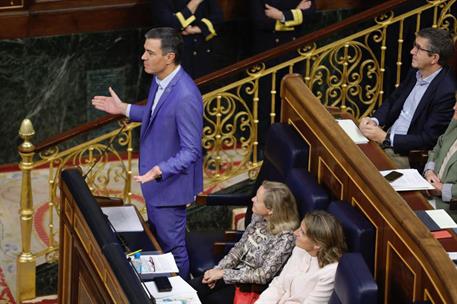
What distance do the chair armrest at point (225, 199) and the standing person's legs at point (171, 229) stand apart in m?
0.29

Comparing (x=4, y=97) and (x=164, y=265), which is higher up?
(x=4, y=97)

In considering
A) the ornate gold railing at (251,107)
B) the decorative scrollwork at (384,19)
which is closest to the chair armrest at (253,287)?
the ornate gold railing at (251,107)

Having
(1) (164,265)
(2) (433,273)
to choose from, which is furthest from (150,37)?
(2) (433,273)

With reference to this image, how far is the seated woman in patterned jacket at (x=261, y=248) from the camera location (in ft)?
22.2

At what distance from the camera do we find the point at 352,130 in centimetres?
734

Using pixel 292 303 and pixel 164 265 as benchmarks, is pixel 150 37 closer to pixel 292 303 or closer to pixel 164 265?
pixel 164 265

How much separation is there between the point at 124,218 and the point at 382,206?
193 cm

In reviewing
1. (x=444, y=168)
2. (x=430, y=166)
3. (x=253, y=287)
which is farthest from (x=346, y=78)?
(x=253, y=287)

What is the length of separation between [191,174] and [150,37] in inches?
32.9

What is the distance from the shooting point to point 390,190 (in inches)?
241

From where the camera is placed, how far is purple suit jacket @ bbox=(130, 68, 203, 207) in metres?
7.18

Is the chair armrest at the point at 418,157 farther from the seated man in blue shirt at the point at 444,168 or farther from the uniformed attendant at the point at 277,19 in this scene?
the uniformed attendant at the point at 277,19

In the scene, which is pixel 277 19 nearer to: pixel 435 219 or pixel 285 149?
pixel 285 149

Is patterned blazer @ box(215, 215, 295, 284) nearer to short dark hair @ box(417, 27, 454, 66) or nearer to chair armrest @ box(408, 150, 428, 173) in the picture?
chair armrest @ box(408, 150, 428, 173)
